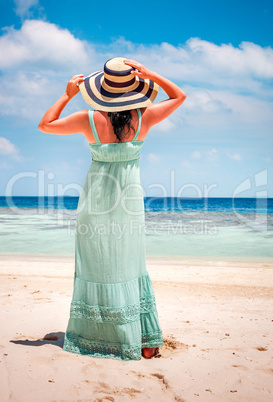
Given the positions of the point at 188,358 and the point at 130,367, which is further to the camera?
the point at 188,358

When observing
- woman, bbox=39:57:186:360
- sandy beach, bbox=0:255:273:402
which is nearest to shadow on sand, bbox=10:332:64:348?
sandy beach, bbox=0:255:273:402

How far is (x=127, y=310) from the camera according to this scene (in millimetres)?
2656

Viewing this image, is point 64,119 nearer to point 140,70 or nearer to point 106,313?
point 140,70

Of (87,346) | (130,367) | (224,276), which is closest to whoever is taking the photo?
(130,367)

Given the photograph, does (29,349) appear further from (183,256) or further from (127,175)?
(183,256)

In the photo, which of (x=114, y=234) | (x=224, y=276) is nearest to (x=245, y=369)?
(x=114, y=234)

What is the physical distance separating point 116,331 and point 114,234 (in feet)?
2.42

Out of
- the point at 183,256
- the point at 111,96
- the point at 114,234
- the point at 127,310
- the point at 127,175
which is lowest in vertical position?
the point at 183,256

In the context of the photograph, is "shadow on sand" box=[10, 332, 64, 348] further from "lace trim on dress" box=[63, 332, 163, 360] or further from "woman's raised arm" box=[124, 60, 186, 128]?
"woman's raised arm" box=[124, 60, 186, 128]

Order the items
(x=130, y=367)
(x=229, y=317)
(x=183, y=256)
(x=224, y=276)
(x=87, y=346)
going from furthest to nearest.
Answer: (x=183, y=256) < (x=224, y=276) < (x=229, y=317) < (x=87, y=346) < (x=130, y=367)

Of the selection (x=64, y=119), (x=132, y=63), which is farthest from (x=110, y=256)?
(x=132, y=63)

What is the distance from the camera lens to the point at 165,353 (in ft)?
9.64

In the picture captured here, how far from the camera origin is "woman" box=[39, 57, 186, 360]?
2588 mm

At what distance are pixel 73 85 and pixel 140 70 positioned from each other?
20.4 inches
